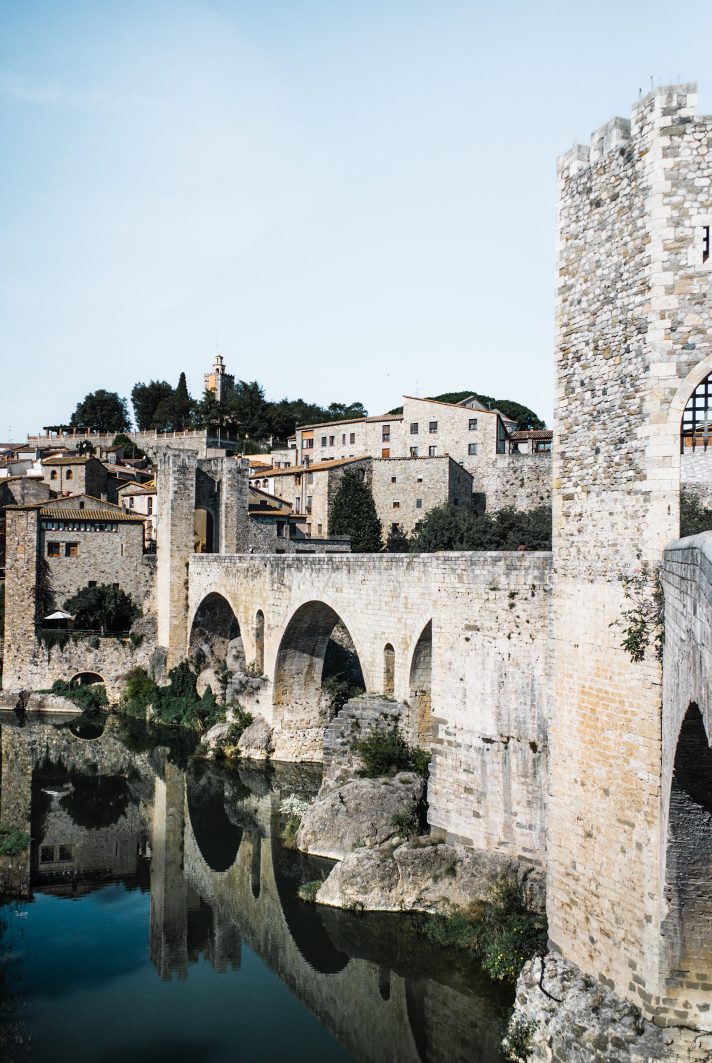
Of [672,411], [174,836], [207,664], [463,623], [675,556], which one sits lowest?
[174,836]

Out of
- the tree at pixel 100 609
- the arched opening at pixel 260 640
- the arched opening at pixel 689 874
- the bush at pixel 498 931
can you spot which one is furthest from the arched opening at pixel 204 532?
the arched opening at pixel 689 874

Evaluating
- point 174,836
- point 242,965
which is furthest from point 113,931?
point 174,836

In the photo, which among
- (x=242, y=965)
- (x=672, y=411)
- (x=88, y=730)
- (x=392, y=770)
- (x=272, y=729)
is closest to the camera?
(x=672, y=411)

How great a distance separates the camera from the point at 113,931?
14602mm

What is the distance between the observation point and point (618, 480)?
8.72 m

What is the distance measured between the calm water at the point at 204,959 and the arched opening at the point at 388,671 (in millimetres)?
3801

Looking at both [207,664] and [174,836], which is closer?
[174,836]

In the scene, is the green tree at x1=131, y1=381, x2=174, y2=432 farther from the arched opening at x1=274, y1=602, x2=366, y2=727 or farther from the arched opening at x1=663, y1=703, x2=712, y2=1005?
the arched opening at x1=663, y1=703, x2=712, y2=1005

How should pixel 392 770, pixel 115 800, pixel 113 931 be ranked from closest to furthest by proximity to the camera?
pixel 113 931
pixel 392 770
pixel 115 800

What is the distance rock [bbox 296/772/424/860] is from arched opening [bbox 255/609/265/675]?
31.4 feet

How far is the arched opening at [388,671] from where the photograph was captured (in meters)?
18.3

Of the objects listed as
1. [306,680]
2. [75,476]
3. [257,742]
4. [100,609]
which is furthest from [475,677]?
[75,476]

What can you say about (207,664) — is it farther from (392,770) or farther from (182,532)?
(392,770)

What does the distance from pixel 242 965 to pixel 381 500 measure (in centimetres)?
3422
